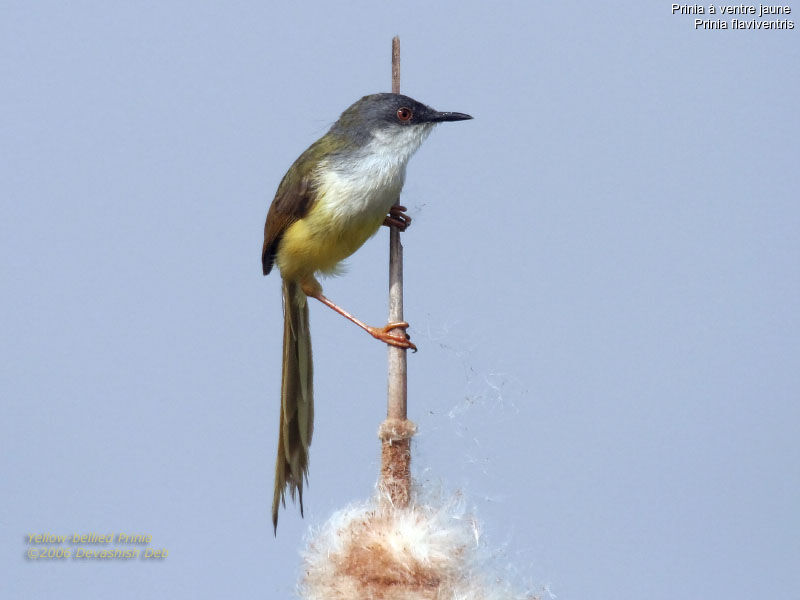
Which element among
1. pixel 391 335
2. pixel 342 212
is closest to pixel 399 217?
pixel 342 212

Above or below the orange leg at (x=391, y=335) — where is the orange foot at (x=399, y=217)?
above

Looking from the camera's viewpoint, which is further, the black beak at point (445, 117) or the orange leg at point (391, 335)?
the black beak at point (445, 117)

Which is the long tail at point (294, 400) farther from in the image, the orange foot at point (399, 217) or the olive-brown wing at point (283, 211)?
the orange foot at point (399, 217)

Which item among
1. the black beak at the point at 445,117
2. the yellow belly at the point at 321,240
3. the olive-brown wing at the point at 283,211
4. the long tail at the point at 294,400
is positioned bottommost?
the long tail at the point at 294,400

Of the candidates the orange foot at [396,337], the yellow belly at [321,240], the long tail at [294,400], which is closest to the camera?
the orange foot at [396,337]

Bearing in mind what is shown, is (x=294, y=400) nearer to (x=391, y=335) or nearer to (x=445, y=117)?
(x=391, y=335)

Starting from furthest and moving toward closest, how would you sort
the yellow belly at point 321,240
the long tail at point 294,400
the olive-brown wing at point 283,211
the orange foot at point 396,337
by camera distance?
the olive-brown wing at point 283,211
the yellow belly at point 321,240
the long tail at point 294,400
the orange foot at point 396,337

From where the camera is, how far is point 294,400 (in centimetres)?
380

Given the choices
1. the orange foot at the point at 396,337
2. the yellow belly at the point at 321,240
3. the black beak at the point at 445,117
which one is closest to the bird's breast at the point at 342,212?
the yellow belly at the point at 321,240

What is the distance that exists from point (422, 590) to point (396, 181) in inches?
57.2

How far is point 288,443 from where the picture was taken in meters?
3.67

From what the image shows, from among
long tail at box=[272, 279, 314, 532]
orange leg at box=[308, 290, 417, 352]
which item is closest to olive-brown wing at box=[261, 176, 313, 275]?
long tail at box=[272, 279, 314, 532]

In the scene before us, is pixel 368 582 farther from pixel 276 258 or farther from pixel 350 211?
pixel 276 258

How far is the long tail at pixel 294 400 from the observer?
11.8 feet
